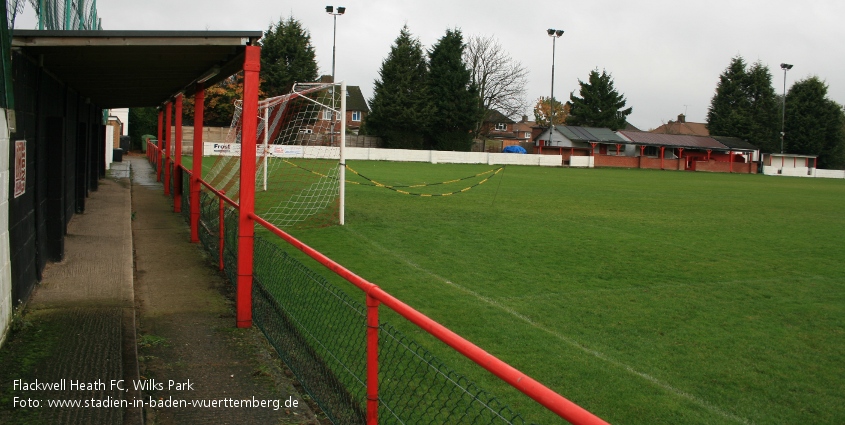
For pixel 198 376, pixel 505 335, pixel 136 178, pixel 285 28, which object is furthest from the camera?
pixel 285 28

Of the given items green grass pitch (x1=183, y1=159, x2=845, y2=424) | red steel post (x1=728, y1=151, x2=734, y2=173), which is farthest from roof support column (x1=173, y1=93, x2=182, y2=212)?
red steel post (x1=728, y1=151, x2=734, y2=173)

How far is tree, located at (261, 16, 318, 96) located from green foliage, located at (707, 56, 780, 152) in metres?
42.7

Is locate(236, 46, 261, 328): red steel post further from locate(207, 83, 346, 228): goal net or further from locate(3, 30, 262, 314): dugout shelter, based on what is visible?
locate(207, 83, 346, 228): goal net

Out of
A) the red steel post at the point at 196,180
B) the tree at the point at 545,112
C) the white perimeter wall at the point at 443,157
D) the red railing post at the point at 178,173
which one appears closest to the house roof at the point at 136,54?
the red steel post at the point at 196,180

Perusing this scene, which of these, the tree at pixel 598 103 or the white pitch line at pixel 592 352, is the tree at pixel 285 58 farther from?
the white pitch line at pixel 592 352

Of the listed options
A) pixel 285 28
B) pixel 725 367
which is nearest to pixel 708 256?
pixel 725 367

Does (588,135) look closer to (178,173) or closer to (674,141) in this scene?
(674,141)

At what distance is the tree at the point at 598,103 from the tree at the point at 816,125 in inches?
649

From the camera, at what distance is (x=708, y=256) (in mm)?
11414

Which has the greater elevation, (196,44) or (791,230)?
(196,44)

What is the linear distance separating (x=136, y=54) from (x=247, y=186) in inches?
66.2

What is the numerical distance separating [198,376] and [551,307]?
3909 millimetres

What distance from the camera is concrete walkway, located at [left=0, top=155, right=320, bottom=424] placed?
14.5 ft

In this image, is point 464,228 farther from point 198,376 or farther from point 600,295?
point 198,376
